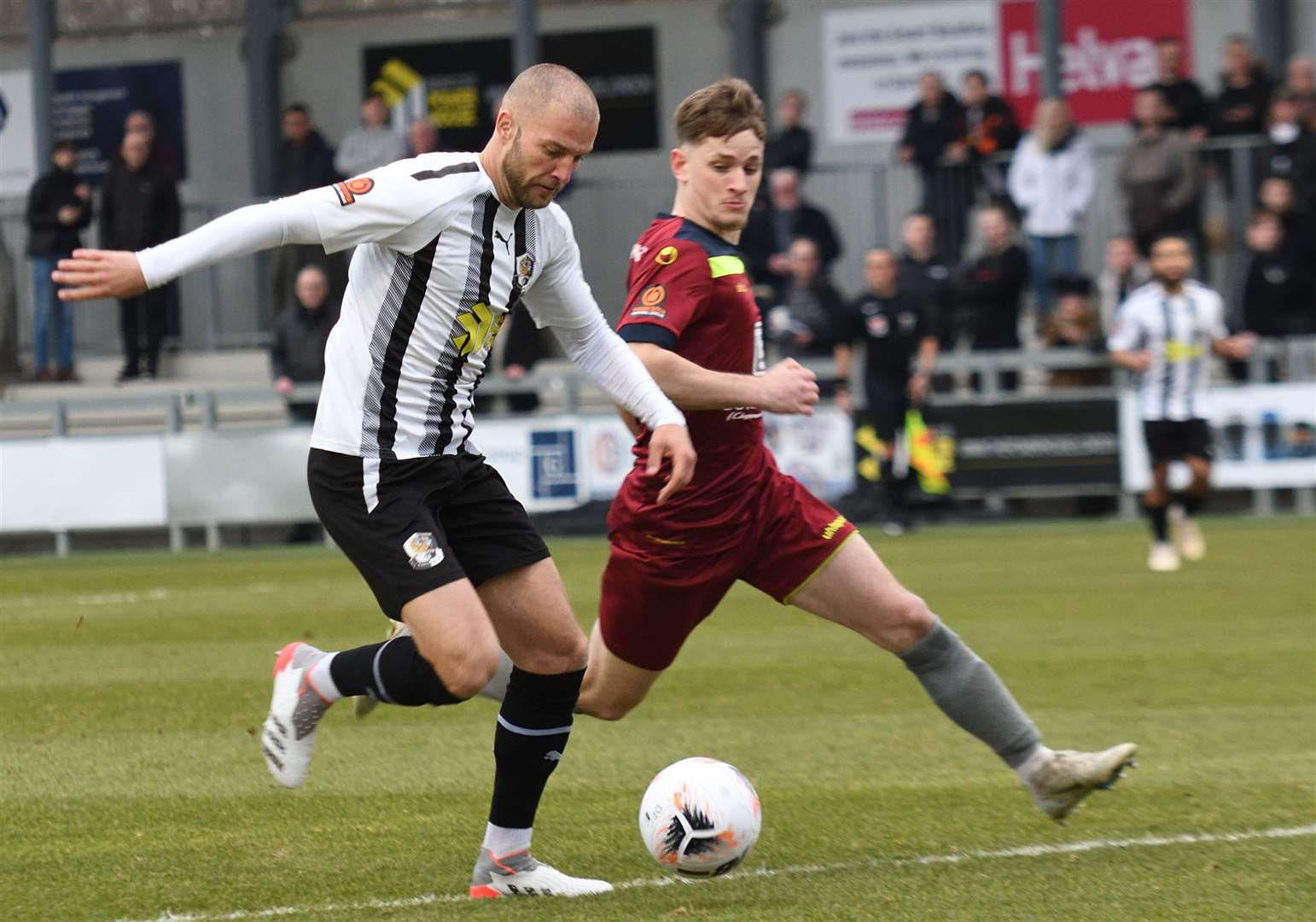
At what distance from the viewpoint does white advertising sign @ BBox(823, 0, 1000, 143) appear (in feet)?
74.0

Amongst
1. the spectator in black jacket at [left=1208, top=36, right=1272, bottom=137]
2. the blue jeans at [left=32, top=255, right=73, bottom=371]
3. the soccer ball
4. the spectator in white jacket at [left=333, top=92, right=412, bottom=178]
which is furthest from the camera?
the blue jeans at [left=32, top=255, right=73, bottom=371]

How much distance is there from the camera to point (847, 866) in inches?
222

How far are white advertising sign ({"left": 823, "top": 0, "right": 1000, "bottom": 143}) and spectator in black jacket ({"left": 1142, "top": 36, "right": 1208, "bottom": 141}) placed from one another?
413 centimetres

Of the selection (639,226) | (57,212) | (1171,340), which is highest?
(57,212)

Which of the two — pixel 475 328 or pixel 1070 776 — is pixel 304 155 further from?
pixel 1070 776

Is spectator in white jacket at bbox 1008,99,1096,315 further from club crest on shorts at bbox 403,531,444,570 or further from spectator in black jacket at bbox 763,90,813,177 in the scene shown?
club crest on shorts at bbox 403,531,444,570

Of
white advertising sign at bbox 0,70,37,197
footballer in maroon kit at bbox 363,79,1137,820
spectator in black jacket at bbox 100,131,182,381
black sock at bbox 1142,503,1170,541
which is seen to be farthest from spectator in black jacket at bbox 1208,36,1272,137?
white advertising sign at bbox 0,70,37,197

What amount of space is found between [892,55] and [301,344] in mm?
7960

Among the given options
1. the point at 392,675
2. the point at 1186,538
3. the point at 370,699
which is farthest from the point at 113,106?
the point at 392,675

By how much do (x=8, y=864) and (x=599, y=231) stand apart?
52.9 ft

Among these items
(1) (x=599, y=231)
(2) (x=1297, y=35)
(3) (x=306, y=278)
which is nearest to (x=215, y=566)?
(3) (x=306, y=278)

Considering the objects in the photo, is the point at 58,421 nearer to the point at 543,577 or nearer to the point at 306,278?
the point at 306,278

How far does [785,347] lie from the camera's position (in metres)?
18.1

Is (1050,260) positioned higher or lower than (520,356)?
higher
